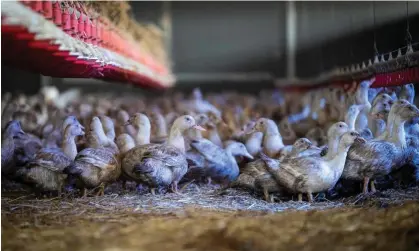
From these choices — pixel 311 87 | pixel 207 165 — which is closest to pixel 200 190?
pixel 207 165

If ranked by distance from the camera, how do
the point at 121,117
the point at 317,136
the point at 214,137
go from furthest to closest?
the point at 121,117, the point at 214,137, the point at 317,136

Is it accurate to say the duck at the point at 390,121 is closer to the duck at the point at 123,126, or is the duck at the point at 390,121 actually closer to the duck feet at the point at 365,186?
the duck feet at the point at 365,186

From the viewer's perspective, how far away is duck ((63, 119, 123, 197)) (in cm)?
496

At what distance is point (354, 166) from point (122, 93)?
11.4 m

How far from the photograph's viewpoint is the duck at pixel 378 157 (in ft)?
16.2

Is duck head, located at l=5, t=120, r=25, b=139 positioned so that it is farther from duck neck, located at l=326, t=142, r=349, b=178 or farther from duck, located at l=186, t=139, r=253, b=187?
duck neck, located at l=326, t=142, r=349, b=178

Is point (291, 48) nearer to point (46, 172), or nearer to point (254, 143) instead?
point (254, 143)

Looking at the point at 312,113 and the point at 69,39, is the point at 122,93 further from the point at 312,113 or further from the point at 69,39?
the point at 69,39

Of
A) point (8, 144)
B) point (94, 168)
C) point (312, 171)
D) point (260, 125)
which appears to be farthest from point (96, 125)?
point (312, 171)

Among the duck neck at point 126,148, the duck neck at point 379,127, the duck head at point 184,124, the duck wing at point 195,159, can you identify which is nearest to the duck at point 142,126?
the duck neck at point 126,148

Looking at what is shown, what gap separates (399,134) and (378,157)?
0.24 m

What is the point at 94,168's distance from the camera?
5.04 meters

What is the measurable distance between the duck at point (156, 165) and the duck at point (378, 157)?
136cm

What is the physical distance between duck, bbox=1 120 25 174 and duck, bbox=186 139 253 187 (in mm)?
1534
